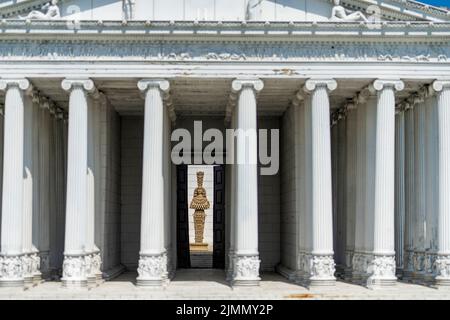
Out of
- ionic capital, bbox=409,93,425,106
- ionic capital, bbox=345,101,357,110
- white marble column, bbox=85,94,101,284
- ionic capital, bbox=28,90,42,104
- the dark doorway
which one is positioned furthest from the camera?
the dark doorway

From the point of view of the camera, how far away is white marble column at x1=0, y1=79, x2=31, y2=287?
2955 centimetres

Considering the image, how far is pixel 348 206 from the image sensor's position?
36250 millimetres

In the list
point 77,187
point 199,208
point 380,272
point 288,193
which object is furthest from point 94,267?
point 199,208

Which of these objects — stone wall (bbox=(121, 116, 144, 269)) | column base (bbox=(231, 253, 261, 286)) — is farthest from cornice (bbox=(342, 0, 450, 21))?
stone wall (bbox=(121, 116, 144, 269))

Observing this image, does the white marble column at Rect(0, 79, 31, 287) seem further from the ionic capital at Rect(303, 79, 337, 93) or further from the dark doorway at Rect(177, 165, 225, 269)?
the dark doorway at Rect(177, 165, 225, 269)

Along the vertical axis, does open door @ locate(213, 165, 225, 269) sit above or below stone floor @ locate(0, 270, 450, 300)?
above

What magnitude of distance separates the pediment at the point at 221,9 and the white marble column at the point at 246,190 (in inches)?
132

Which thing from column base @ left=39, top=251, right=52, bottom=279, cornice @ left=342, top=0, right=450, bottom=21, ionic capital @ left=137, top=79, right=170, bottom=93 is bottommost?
column base @ left=39, top=251, right=52, bottom=279

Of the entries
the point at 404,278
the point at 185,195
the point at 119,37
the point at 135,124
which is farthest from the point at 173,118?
the point at 404,278

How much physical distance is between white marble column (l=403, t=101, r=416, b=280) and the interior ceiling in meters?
1.25

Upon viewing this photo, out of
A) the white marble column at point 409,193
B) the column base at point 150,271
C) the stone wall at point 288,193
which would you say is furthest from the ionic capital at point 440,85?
the column base at point 150,271

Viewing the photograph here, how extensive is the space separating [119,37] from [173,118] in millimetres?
10167

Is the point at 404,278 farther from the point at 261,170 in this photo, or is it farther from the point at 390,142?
the point at 261,170

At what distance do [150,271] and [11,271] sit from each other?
19.6 ft
